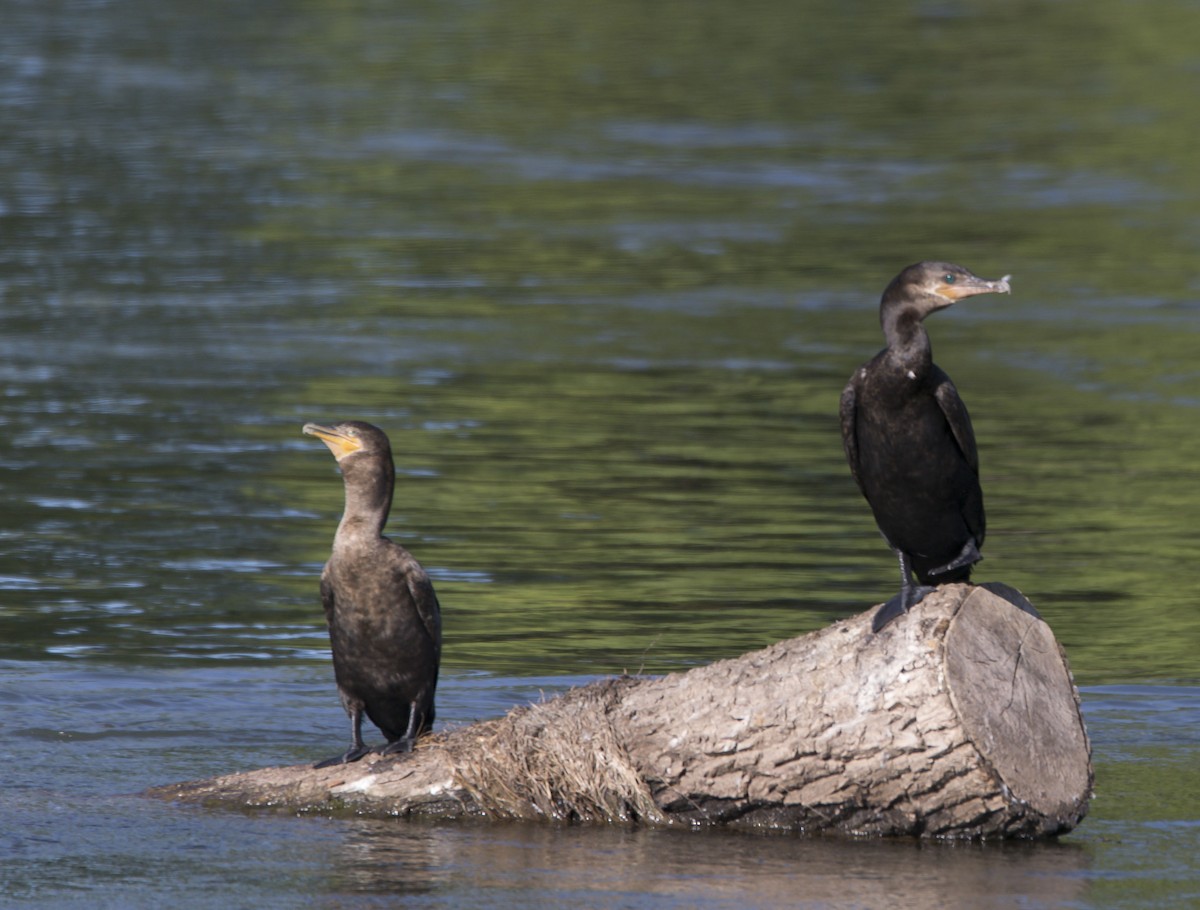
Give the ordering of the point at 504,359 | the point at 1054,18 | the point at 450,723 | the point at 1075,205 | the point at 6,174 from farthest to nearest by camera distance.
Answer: the point at 1054,18 < the point at 6,174 < the point at 1075,205 < the point at 504,359 < the point at 450,723

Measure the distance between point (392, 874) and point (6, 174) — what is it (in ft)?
69.0

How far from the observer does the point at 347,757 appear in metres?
7.59

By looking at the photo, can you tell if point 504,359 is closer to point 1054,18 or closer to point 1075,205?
point 1075,205

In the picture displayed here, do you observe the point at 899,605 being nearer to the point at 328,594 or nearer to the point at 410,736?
the point at 410,736

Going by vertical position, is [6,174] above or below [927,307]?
below

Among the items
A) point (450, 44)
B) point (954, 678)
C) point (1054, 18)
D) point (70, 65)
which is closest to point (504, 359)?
point (954, 678)

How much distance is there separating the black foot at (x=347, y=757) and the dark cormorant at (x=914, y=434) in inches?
70.0

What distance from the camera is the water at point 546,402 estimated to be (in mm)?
7309

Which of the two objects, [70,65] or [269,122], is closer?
[269,122]

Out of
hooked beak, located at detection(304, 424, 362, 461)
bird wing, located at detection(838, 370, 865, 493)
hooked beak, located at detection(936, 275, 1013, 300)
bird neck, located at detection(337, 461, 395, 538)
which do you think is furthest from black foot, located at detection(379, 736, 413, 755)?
A: hooked beak, located at detection(936, 275, 1013, 300)

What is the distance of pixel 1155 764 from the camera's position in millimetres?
8195

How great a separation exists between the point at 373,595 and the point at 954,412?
195 centimetres

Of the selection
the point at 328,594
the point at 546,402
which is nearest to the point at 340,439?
the point at 328,594

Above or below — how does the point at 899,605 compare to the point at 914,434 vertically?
below
